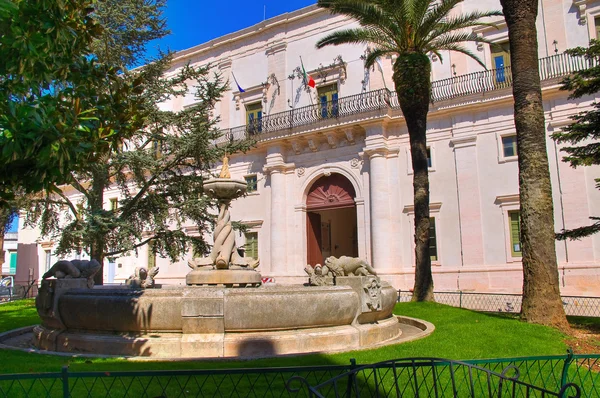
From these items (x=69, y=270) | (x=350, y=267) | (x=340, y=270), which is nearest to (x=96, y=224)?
(x=69, y=270)

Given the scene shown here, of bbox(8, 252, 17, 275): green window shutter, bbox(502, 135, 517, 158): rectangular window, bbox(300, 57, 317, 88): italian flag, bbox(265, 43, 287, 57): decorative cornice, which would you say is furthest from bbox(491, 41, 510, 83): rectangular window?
bbox(8, 252, 17, 275): green window shutter

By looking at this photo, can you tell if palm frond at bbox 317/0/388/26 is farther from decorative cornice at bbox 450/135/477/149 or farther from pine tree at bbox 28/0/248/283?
decorative cornice at bbox 450/135/477/149

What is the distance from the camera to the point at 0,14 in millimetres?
4125

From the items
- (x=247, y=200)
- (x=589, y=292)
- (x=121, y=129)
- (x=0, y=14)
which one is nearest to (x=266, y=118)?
(x=247, y=200)

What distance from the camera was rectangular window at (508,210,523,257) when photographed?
18406 mm

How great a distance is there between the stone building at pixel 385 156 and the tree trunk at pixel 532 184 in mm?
9362

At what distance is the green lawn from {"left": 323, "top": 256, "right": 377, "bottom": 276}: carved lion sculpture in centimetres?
144

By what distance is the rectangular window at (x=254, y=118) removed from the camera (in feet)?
82.9

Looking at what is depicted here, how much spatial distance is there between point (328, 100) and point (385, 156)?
4.60m

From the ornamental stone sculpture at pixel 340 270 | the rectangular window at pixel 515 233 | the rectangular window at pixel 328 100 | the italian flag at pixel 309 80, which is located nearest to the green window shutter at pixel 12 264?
the italian flag at pixel 309 80

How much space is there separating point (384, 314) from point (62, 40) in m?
6.46

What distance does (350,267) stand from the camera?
8.55 m

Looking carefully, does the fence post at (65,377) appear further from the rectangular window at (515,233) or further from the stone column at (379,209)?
the rectangular window at (515,233)

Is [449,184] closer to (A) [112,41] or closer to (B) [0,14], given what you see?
(A) [112,41]
